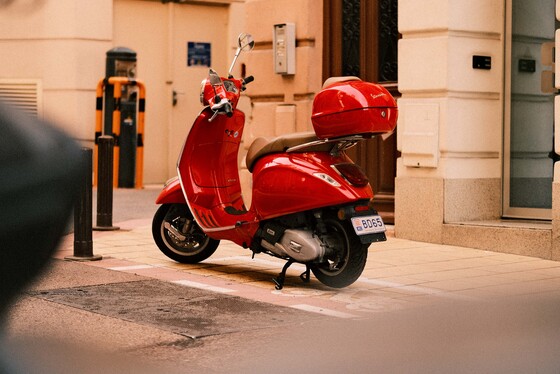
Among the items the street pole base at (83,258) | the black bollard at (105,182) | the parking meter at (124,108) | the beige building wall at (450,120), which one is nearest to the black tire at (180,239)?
the street pole base at (83,258)

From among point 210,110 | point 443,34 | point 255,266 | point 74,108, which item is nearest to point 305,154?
point 210,110

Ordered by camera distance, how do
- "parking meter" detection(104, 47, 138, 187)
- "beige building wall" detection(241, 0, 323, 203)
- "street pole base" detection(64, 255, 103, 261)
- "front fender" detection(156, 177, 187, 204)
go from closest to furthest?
"front fender" detection(156, 177, 187, 204)
"street pole base" detection(64, 255, 103, 261)
"beige building wall" detection(241, 0, 323, 203)
"parking meter" detection(104, 47, 138, 187)

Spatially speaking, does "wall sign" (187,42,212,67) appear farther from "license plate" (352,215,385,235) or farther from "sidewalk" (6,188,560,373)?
"license plate" (352,215,385,235)

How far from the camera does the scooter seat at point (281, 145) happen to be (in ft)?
20.9

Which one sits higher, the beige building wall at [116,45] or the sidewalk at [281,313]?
the beige building wall at [116,45]

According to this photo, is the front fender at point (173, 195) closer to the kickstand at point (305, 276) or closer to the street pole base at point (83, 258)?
the street pole base at point (83, 258)

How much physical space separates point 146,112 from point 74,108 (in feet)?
3.84

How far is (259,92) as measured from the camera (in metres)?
11.0

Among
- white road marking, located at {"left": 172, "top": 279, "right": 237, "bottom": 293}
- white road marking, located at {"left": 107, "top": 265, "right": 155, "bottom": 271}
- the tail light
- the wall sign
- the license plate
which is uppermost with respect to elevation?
the wall sign

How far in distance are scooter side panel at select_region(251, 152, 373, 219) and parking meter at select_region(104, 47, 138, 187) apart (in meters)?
9.30

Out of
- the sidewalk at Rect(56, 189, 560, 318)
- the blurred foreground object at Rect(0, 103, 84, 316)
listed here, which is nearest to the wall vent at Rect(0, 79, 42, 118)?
the sidewalk at Rect(56, 189, 560, 318)

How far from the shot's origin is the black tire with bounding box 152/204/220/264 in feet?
24.2

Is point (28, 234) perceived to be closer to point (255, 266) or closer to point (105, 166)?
point (255, 266)

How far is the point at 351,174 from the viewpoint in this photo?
20.5 feet
